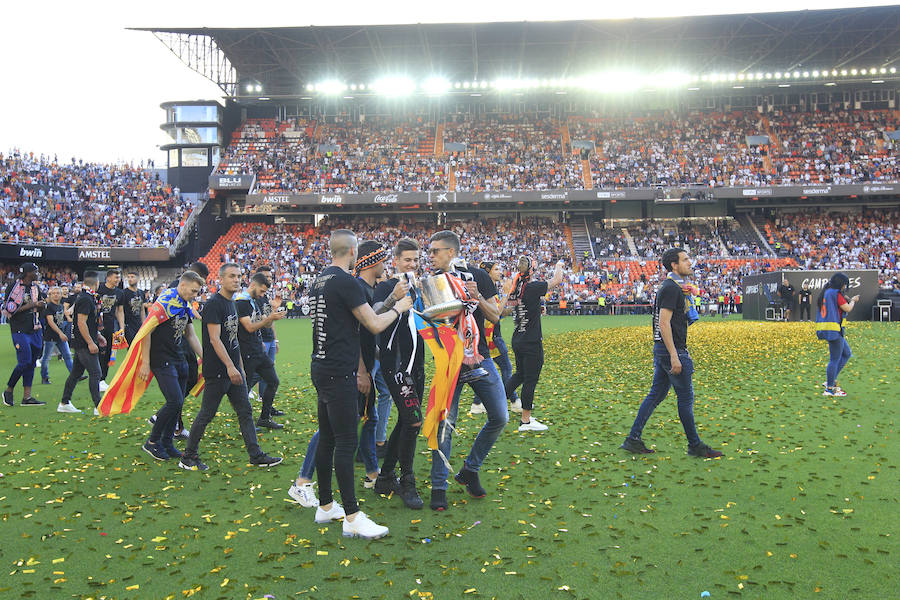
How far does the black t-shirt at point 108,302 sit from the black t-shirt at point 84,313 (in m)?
0.58

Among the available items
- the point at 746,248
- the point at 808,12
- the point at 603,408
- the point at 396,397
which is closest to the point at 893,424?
the point at 603,408

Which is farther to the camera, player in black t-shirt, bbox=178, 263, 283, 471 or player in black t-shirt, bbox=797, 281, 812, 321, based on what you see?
player in black t-shirt, bbox=797, 281, 812, 321

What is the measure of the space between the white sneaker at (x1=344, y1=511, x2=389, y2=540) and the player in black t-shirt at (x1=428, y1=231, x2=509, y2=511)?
0.66 metres

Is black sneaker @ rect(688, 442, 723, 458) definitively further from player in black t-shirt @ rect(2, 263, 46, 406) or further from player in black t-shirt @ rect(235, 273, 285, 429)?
player in black t-shirt @ rect(2, 263, 46, 406)

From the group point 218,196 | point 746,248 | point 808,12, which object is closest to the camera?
point 808,12

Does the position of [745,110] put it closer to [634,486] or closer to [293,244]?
[293,244]

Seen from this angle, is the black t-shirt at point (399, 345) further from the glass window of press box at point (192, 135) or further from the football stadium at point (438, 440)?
the glass window of press box at point (192, 135)

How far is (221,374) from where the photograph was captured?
6121 mm

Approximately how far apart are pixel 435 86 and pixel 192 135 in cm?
1969

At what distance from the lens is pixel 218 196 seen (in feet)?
156

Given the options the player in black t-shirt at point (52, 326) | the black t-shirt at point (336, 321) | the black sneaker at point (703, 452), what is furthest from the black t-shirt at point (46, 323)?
the black sneaker at point (703, 452)

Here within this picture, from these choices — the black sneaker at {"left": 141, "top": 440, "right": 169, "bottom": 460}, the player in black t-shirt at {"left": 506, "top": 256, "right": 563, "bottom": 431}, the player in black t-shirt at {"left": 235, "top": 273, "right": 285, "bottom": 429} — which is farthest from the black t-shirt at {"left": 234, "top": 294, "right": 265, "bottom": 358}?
the player in black t-shirt at {"left": 506, "top": 256, "right": 563, "bottom": 431}

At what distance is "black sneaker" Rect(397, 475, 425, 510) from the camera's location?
16.4ft

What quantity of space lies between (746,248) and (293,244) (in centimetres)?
3114
